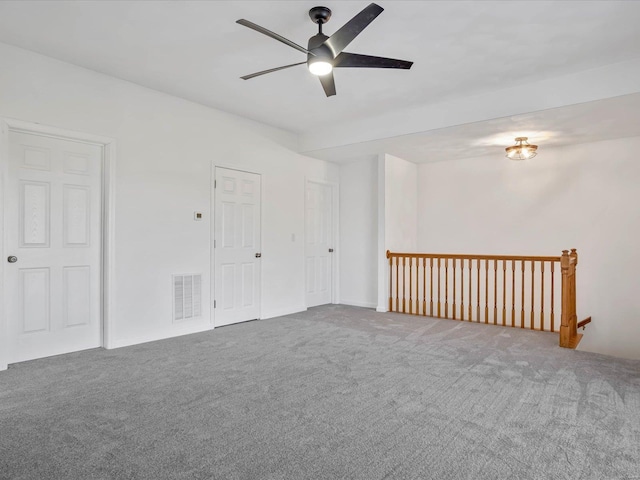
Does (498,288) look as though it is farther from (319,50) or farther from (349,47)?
(319,50)

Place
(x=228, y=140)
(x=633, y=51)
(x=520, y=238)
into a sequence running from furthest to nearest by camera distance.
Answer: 1. (x=520, y=238)
2. (x=228, y=140)
3. (x=633, y=51)

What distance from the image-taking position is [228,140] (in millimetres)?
5188

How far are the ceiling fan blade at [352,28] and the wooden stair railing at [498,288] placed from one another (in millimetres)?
3597

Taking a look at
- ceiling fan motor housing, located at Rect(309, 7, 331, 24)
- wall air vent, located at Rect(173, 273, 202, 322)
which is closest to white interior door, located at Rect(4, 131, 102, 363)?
wall air vent, located at Rect(173, 273, 202, 322)

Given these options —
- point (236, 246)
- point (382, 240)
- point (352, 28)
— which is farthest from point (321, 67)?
point (382, 240)

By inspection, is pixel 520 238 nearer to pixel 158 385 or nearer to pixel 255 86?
pixel 255 86

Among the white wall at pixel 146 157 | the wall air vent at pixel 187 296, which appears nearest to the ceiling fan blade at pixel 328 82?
the white wall at pixel 146 157

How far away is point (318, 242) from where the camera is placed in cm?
671

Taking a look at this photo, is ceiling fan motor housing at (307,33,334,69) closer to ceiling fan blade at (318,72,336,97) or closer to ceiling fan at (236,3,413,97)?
ceiling fan at (236,3,413,97)

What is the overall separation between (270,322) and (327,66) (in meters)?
3.53

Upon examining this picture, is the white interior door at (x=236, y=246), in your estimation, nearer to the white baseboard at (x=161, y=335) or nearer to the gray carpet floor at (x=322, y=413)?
the white baseboard at (x=161, y=335)

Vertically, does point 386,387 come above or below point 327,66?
below

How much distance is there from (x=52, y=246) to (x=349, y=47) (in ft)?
11.2

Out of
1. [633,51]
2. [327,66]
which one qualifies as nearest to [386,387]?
[327,66]
